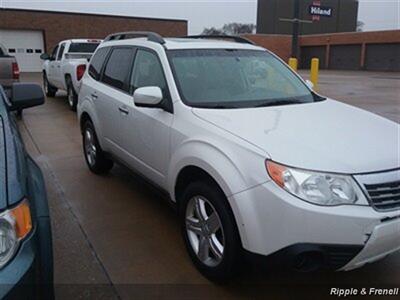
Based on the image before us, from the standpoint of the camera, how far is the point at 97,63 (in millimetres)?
5684

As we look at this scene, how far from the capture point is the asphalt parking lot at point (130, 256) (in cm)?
312

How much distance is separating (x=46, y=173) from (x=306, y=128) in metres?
3.95

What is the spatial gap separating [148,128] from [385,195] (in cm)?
212

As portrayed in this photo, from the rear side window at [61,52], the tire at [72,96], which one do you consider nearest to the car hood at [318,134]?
the tire at [72,96]

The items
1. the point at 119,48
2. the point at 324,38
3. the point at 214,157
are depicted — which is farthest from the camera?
the point at 324,38

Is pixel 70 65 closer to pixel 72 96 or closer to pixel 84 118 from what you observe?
pixel 72 96

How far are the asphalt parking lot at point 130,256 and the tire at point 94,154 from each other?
0.12 m

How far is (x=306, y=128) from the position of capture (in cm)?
312

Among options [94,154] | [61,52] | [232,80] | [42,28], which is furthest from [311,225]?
[42,28]

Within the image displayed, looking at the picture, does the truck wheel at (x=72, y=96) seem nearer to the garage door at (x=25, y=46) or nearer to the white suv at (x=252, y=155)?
the white suv at (x=252, y=155)

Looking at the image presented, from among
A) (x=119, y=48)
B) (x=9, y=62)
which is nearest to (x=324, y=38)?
(x=9, y=62)

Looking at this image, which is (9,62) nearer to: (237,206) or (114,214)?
(114,214)

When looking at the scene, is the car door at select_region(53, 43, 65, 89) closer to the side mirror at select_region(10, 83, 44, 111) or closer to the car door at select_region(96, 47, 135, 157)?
the car door at select_region(96, 47, 135, 157)

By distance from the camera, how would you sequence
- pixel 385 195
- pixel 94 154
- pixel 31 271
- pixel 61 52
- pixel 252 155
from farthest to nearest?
1. pixel 61 52
2. pixel 94 154
3. pixel 252 155
4. pixel 385 195
5. pixel 31 271
